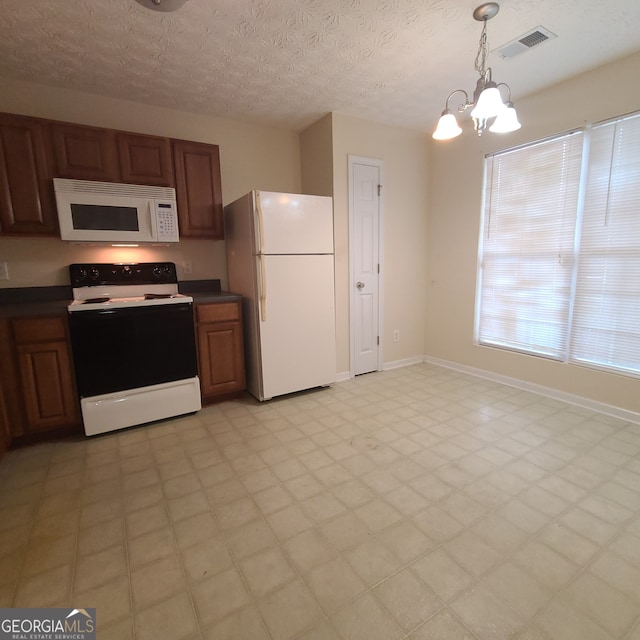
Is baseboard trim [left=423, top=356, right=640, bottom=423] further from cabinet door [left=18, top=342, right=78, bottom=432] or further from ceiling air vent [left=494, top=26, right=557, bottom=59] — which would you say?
cabinet door [left=18, top=342, right=78, bottom=432]

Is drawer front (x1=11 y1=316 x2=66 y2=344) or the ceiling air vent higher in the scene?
the ceiling air vent

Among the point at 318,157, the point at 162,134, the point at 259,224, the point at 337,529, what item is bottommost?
the point at 337,529

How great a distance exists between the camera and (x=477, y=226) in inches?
132

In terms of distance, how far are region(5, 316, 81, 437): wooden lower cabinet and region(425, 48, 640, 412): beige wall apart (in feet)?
11.3

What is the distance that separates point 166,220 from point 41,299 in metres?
1.13

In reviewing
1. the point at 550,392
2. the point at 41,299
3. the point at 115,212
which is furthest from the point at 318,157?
the point at 550,392

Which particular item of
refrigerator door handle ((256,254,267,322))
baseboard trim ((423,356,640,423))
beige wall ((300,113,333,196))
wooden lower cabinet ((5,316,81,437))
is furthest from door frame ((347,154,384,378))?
wooden lower cabinet ((5,316,81,437))

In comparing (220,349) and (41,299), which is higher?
(41,299)

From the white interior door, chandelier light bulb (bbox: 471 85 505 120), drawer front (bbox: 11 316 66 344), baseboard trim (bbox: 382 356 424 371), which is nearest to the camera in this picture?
chandelier light bulb (bbox: 471 85 505 120)

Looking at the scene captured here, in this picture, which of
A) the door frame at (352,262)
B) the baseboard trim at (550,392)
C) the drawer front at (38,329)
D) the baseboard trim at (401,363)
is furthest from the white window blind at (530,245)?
the drawer front at (38,329)

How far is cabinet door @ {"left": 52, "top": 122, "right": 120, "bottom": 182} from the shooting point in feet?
7.67

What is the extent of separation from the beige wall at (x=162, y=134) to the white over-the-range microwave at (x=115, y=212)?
14.7 inches

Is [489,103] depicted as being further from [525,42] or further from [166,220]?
[166,220]

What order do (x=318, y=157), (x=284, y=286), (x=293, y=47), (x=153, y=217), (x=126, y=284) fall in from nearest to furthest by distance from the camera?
(x=293, y=47) < (x=153, y=217) < (x=126, y=284) < (x=284, y=286) < (x=318, y=157)
